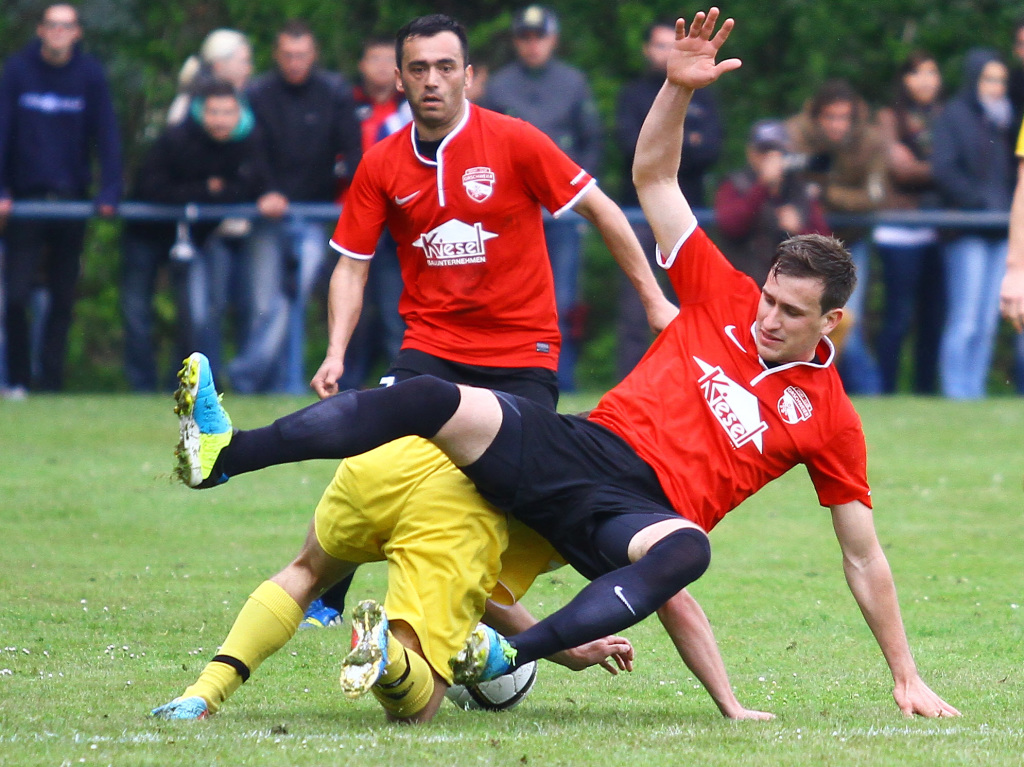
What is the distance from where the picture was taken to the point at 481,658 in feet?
15.8

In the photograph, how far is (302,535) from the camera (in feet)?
28.6

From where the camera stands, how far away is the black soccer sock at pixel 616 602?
5.02 metres

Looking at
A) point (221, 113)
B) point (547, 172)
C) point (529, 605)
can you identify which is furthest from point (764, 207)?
point (547, 172)

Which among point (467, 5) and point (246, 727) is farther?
point (467, 5)

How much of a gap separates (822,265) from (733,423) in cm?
57

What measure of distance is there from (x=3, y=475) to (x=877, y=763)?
6.66 metres

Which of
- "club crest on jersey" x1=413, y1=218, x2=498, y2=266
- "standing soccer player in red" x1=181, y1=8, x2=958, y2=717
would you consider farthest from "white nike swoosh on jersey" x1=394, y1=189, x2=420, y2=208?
"standing soccer player in red" x1=181, y1=8, x2=958, y2=717

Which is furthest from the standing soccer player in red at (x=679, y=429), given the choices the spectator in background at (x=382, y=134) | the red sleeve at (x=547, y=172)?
the spectator in background at (x=382, y=134)

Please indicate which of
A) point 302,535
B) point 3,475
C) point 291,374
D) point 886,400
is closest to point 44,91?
point 291,374

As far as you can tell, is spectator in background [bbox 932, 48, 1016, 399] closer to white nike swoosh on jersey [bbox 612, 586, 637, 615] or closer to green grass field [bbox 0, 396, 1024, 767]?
green grass field [bbox 0, 396, 1024, 767]

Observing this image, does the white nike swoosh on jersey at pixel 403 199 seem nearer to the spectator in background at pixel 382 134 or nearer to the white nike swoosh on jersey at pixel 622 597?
the white nike swoosh on jersey at pixel 622 597

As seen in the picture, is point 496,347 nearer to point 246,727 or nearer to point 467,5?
point 246,727

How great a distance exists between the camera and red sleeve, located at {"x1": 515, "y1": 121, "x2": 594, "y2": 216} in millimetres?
6711

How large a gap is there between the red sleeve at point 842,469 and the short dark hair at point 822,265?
0.42 metres
